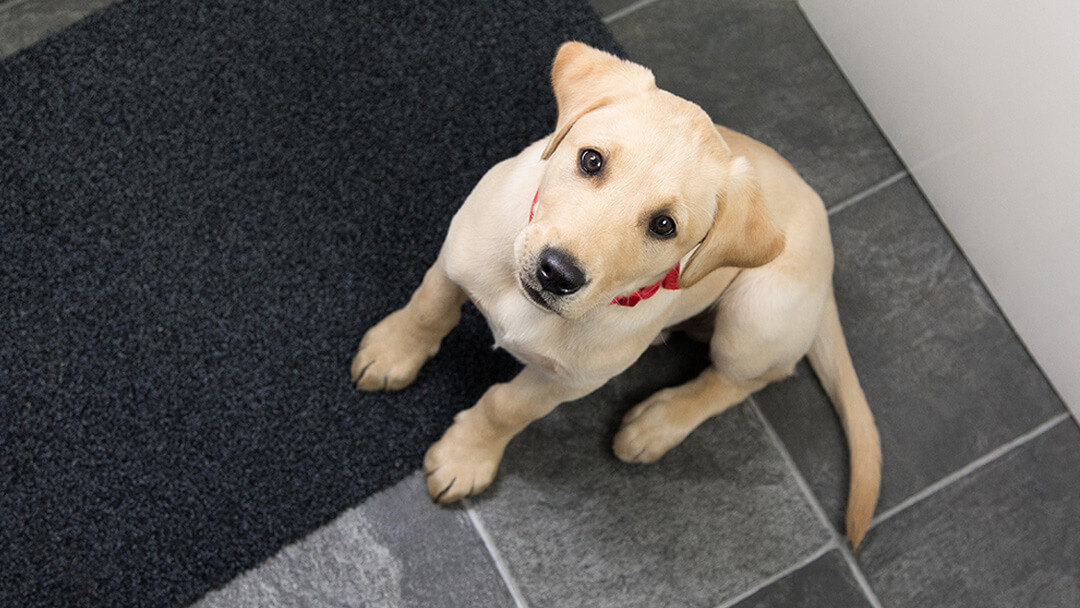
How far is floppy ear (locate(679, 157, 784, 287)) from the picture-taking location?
1.44 meters

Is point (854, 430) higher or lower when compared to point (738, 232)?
lower

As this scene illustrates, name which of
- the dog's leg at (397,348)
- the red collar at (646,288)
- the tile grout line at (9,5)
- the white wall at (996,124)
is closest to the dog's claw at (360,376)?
the dog's leg at (397,348)

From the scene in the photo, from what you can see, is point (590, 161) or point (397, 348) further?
point (397, 348)

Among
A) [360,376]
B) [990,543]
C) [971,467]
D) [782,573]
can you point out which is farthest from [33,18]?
[990,543]

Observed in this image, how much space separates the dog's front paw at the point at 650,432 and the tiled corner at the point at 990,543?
63 cm

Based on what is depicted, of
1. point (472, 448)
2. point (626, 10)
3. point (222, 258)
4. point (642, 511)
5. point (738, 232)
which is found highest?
point (738, 232)

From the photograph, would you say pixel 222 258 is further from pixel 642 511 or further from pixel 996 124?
pixel 996 124

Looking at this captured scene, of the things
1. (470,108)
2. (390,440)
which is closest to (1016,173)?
(470,108)

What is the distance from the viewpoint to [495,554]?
222cm

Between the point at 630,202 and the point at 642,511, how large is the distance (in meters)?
1.19

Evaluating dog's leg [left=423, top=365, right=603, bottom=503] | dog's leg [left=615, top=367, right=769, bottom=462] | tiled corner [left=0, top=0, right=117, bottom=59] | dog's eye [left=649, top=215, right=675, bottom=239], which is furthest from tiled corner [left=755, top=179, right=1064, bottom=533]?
tiled corner [left=0, top=0, right=117, bottom=59]

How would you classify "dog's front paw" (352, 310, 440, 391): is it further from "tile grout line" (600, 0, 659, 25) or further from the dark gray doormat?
"tile grout line" (600, 0, 659, 25)

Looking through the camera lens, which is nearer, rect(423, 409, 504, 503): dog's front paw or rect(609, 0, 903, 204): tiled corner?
rect(423, 409, 504, 503): dog's front paw

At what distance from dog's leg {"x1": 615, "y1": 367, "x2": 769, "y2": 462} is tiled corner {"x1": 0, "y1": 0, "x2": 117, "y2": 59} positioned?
182 cm
